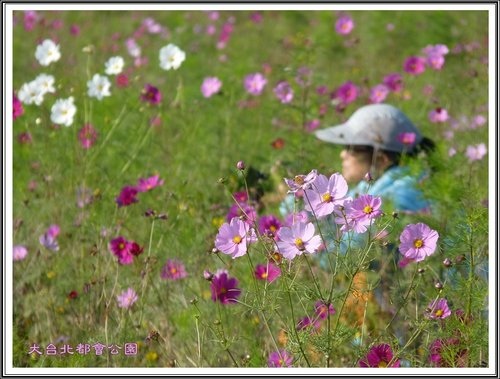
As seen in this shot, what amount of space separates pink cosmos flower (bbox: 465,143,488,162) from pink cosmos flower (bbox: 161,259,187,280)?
131 cm

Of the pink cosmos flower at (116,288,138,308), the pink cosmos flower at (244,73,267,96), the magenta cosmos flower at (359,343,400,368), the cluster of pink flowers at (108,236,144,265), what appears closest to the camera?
the magenta cosmos flower at (359,343,400,368)

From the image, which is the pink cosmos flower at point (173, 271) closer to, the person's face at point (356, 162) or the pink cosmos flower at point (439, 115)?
the person's face at point (356, 162)

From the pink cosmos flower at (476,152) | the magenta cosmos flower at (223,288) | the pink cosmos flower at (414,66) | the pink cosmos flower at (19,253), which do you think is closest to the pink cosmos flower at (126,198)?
the pink cosmos flower at (19,253)

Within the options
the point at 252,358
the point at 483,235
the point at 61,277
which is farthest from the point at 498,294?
the point at 61,277

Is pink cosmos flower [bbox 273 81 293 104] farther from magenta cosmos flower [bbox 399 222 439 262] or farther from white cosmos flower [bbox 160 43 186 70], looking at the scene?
magenta cosmos flower [bbox 399 222 439 262]

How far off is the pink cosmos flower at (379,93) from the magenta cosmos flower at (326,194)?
2.17 metres

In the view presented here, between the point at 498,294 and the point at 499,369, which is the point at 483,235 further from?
the point at 499,369

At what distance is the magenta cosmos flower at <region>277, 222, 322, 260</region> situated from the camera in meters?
1.50

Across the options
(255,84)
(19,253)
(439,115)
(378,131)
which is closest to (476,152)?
(439,115)

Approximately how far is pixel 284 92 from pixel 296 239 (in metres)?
1.84

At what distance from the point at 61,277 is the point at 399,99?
1.97 meters

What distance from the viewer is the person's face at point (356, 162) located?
2926 millimetres

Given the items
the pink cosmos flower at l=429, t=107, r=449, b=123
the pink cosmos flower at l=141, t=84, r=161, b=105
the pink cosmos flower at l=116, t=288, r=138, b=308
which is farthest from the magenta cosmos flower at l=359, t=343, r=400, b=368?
the pink cosmos flower at l=429, t=107, r=449, b=123

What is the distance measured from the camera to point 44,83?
9.78 feet
